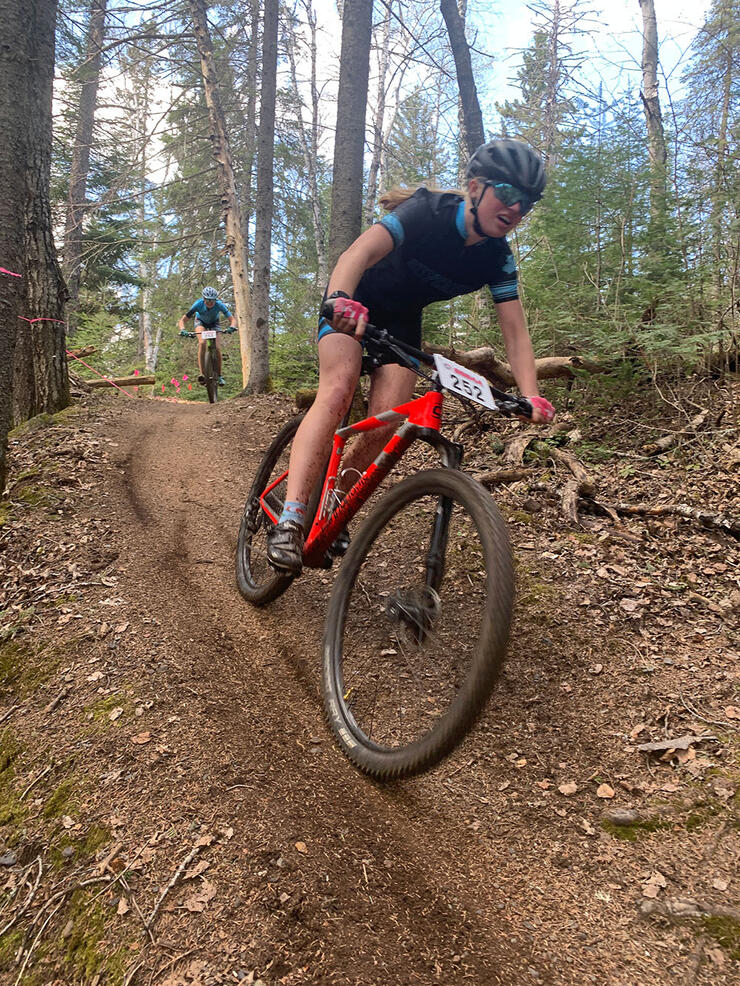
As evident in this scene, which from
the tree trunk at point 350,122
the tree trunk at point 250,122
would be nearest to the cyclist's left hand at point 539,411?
the tree trunk at point 350,122

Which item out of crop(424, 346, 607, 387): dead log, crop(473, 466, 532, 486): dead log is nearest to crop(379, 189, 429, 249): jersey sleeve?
crop(473, 466, 532, 486): dead log

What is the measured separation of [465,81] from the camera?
31.3 feet

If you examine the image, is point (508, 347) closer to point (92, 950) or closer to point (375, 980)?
point (375, 980)

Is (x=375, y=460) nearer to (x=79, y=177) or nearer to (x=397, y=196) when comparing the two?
(x=397, y=196)

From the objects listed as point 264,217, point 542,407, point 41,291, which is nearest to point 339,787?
point 542,407

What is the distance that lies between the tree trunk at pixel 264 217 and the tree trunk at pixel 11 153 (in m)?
7.19

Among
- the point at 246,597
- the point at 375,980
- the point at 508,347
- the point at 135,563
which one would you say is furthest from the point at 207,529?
the point at 375,980

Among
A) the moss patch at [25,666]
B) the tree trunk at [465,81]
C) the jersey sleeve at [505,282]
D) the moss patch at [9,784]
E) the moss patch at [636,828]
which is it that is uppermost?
the tree trunk at [465,81]

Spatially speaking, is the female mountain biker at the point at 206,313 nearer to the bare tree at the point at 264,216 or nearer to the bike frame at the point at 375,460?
the bare tree at the point at 264,216

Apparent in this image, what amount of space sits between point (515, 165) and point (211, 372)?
998cm

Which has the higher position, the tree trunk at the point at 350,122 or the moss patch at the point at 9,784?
the tree trunk at the point at 350,122

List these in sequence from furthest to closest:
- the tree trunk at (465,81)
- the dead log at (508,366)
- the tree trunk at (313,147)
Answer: the tree trunk at (313,147) < the tree trunk at (465,81) < the dead log at (508,366)

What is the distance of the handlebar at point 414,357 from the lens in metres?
2.40

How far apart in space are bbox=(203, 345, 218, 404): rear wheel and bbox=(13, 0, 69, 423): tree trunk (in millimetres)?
5143
